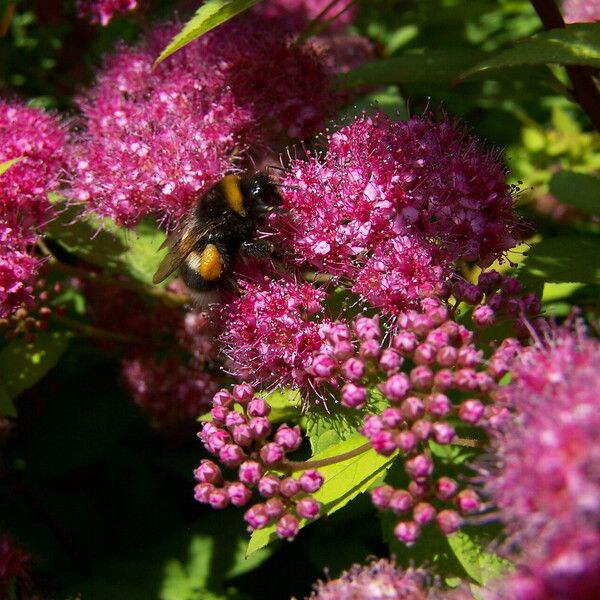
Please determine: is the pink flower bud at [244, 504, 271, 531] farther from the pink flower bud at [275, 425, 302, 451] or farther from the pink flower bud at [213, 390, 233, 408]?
the pink flower bud at [213, 390, 233, 408]

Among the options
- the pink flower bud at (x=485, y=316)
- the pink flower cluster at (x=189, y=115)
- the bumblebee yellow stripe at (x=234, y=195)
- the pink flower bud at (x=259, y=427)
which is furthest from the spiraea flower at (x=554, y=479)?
the pink flower cluster at (x=189, y=115)

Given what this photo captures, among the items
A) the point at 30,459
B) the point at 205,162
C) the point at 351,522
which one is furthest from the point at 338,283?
the point at 30,459

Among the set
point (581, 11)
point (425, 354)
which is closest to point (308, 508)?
point (425, 354)

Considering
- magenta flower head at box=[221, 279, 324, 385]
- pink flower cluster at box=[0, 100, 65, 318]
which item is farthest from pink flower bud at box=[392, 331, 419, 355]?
pink flower cluster at box=[0, 100, 65, 318]

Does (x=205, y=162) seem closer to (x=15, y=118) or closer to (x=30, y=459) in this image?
(x=15, y=118)


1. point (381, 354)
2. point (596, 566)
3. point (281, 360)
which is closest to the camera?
point (596, 566)

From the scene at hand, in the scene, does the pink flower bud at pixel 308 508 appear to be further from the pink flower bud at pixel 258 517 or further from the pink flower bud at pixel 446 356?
the pink flower bud at pixel 446 356

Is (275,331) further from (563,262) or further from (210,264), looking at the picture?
(563,262)
